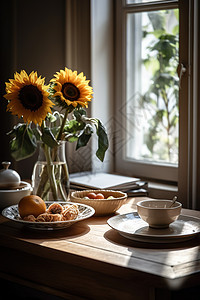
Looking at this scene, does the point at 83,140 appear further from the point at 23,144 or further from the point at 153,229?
the point at 153,229

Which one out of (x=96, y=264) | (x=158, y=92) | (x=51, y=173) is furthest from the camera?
(x=158, y=92)

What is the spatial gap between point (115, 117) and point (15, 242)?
115 cm

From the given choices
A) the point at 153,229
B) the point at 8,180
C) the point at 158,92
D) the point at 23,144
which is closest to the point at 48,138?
the point at 23,144

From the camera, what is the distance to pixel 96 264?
114 cm

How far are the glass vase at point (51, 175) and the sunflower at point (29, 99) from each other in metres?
0.15

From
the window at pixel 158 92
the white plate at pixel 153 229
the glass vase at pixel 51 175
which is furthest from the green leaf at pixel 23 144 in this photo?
the window at pixel 158 92

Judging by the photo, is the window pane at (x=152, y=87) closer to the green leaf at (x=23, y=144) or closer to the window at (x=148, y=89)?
the window at (x=148, y=89)

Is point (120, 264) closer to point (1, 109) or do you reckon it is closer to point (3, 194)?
point (3, 194)

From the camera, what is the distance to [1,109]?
2.19 m

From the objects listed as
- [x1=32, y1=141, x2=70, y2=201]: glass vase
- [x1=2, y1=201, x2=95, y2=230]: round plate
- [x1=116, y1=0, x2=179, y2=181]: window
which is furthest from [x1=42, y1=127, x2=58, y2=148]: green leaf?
[x1=116, y1=0, x2=179, y2=181]: window

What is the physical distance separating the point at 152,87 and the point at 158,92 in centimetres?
4

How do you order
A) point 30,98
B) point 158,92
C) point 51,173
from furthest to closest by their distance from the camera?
1. point 158,92
2. point 51,173
3. point 30,98

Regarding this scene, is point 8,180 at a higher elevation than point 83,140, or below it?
below

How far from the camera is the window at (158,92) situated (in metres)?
1.89
